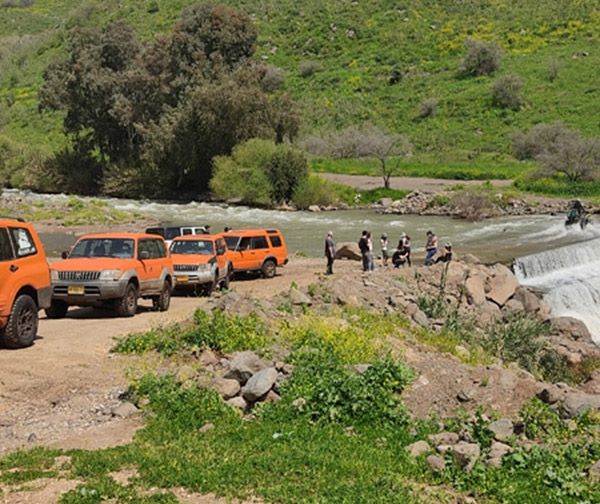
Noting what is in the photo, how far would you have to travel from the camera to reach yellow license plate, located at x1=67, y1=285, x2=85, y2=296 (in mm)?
17562

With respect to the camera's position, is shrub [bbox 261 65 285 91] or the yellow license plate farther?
shrub [bbox 261 65 285 91]

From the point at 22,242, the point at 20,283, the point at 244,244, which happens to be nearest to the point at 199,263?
the point at 244,244

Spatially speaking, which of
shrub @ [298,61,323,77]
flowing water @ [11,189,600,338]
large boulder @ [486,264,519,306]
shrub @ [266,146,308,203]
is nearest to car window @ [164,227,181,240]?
flowing water @ [11,189,600,338]

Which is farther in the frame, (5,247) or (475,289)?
(475,289)

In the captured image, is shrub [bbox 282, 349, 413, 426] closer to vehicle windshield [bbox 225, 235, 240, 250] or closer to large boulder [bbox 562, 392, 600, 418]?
large boulder [bbox 562, 392, 600, 418]

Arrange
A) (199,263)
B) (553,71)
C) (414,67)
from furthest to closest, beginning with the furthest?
(414,67) → (553,71) → (199,263)

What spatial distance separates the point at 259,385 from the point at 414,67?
291 feet

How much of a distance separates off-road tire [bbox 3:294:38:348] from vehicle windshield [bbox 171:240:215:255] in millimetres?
10327

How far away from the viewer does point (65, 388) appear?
38.5ft

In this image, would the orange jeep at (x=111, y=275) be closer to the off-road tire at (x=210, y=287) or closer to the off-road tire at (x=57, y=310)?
the off-road tire at (x=57, y=310)

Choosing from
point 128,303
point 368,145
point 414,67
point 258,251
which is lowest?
point 258,251

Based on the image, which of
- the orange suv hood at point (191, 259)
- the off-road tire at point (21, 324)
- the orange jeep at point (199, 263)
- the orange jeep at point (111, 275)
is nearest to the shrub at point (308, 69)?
the orange jeep at point (199, 263)

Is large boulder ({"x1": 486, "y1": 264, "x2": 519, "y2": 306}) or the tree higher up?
the tree

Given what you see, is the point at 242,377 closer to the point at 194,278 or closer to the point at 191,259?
the point at 194,278
